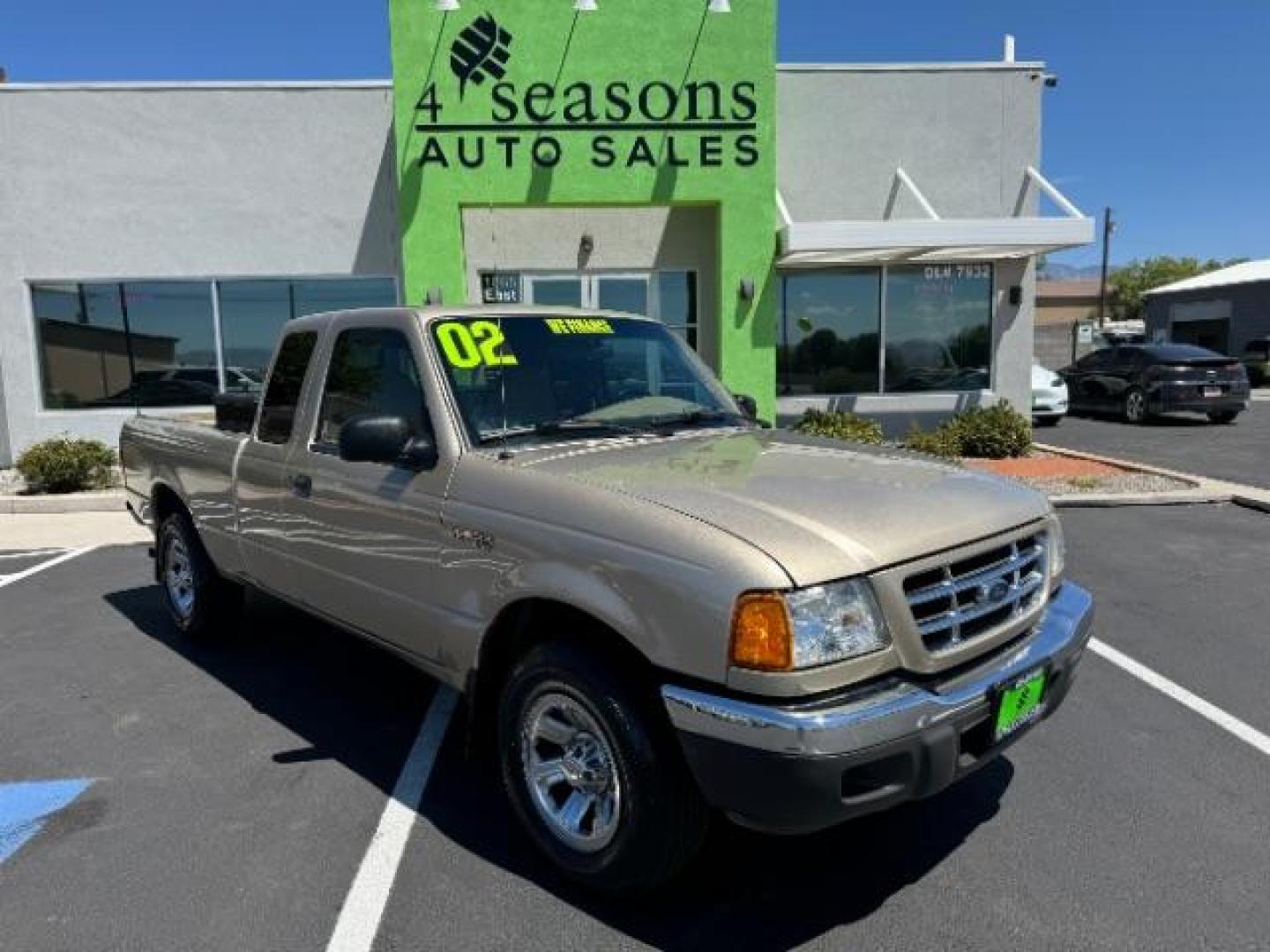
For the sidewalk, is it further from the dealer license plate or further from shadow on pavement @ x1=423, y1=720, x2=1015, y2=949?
the dealer license plate

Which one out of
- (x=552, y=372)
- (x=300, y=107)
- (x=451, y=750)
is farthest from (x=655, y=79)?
(x=451, y=750)

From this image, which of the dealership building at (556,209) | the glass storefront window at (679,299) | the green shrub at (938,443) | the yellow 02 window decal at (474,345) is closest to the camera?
the yellow 02 window decal at (474,345)

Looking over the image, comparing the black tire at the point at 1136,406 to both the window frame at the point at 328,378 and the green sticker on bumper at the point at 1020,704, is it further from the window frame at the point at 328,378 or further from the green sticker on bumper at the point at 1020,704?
the window frame at the point at 328,378

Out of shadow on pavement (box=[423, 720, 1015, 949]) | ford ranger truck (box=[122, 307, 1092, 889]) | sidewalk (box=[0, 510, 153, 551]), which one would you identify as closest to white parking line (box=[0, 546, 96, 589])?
sidewalk (box=[0, 510, 153, 551])

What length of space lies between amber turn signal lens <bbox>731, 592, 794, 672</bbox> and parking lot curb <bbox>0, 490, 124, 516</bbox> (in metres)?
9.79

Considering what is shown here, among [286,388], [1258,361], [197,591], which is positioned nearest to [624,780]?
[286,388]

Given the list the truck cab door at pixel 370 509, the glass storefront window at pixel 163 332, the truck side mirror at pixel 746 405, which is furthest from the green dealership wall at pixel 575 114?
the truck cab door at pixel 370 509

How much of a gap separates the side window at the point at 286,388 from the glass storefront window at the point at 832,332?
9988 millimetres

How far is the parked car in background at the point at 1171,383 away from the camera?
17562 millimetres

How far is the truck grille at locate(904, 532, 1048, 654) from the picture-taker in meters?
2.62

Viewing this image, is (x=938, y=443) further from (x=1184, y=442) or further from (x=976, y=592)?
(x=976, y=592)

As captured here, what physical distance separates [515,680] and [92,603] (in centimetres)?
492

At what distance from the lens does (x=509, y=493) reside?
10.0 ft

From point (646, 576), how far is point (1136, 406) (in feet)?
61.9
